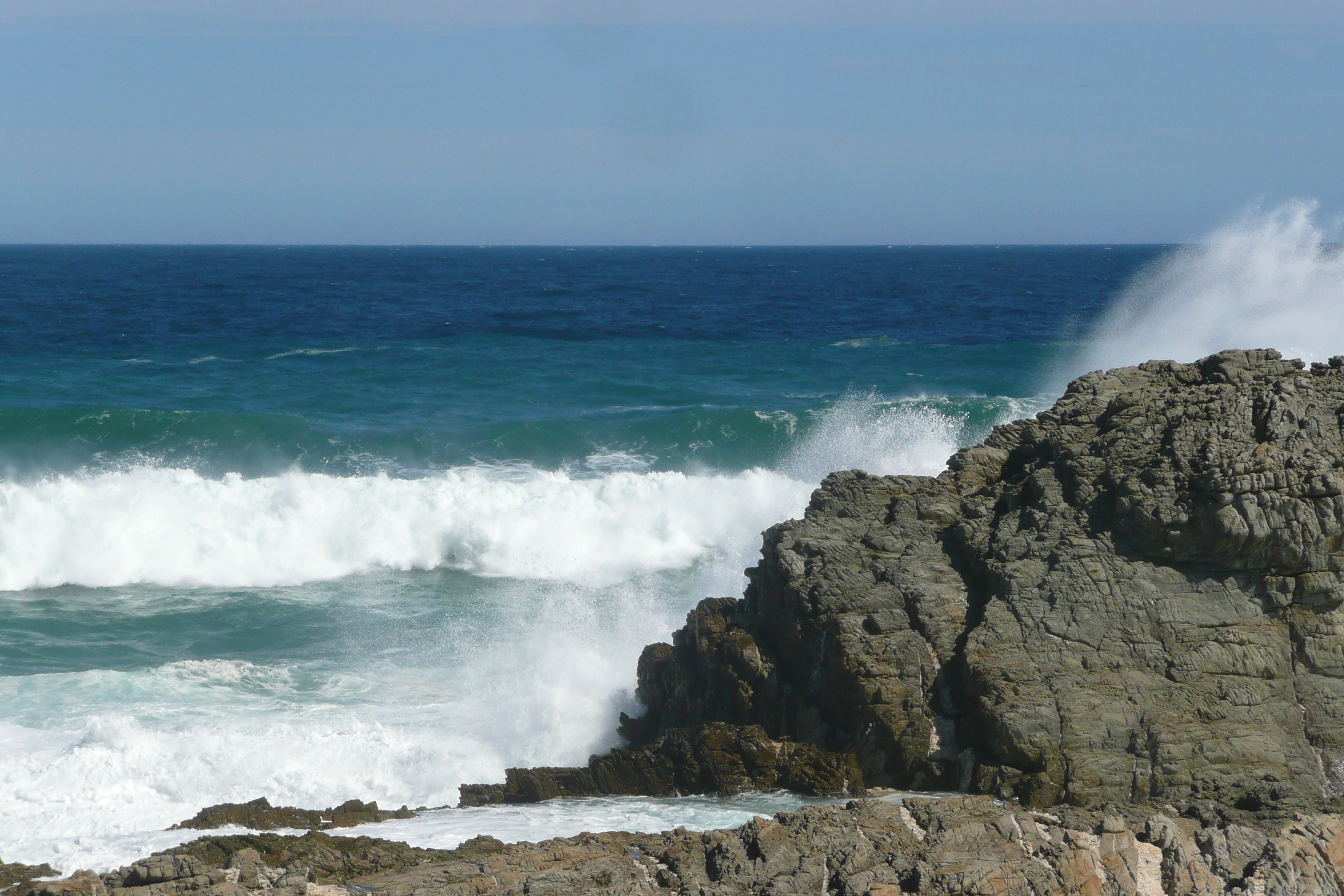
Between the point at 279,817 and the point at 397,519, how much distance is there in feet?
35.1

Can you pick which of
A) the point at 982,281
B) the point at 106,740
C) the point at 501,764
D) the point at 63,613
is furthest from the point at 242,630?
the point at 982,281

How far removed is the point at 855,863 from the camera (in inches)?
277

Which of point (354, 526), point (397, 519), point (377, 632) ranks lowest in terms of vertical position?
point (377, 632)

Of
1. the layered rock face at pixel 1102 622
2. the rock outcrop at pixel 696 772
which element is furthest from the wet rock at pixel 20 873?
the layered rock face at pixel 1102 622

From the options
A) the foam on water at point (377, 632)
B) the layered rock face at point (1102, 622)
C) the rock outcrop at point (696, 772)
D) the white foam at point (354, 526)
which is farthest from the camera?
the white foam at point (354, 526)

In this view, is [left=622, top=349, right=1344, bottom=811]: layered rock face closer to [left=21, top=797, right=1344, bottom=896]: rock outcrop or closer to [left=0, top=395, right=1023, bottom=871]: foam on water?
[left=21, top=797, right=1344, bottom=896]: rock outcrop

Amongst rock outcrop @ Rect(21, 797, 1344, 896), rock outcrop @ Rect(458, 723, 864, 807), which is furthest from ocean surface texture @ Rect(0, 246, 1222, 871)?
rock outcrop @ Rect(21, 797, 1344, 896)

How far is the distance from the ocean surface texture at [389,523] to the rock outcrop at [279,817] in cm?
36

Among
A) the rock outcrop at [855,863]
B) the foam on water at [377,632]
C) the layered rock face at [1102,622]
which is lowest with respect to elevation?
the foam on water at [377,632]

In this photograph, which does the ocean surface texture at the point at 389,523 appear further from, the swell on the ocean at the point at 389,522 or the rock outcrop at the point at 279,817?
the rock outcrop at the point at 279,817

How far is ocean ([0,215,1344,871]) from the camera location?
11.1 metres

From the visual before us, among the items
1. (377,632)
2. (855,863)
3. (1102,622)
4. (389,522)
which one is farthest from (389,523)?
(855,863)

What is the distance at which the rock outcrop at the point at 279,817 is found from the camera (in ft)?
30.8

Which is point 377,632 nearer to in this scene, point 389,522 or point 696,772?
point 389,522
